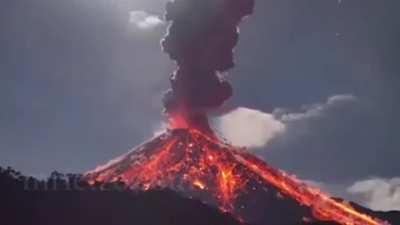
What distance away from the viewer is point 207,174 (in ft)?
526

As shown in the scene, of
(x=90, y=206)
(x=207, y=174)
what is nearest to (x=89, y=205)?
(x=90, y=206)

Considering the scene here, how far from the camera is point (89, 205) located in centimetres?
11556

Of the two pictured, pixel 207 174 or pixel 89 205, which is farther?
pixel 207 174

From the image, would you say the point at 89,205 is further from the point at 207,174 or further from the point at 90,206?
the point at 207,174

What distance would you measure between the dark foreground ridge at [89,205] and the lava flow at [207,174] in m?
18.0

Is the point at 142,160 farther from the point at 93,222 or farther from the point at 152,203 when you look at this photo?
the point at 93,222

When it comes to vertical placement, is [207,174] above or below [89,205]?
above

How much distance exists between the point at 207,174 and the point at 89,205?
155ft

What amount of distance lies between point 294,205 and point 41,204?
172ft

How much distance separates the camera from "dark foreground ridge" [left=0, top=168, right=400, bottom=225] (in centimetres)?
10872

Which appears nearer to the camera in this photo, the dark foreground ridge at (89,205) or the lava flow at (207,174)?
the dark foreground ridge at (89,205)

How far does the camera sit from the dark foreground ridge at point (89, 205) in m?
109

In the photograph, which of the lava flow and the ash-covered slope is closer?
the ash-covered slope

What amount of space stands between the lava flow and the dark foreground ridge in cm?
1796
